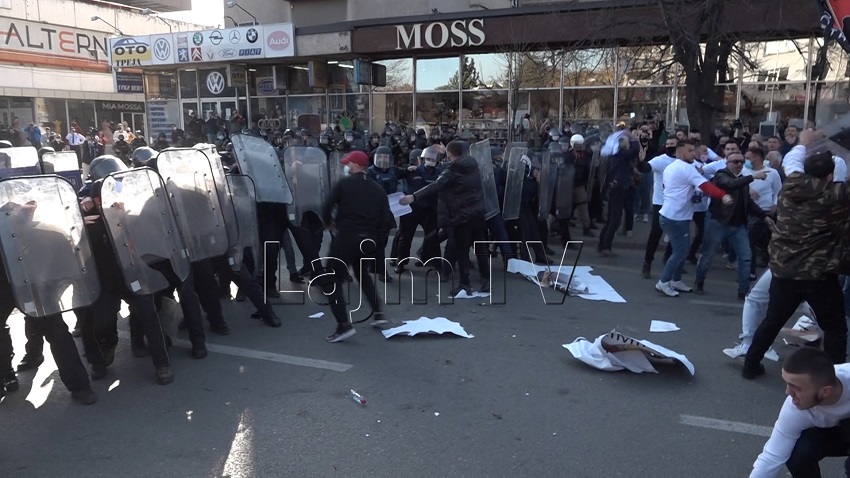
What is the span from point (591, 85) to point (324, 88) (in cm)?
952

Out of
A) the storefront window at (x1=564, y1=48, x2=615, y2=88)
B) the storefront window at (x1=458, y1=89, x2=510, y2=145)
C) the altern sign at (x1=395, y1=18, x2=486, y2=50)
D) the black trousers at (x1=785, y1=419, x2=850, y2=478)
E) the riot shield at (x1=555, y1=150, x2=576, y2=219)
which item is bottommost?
the black trousers at (x1=785, y1=419, x2=850, y2=478)

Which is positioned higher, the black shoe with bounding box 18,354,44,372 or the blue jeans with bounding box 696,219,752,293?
the blue jeans with bounding box 696,219,752,293

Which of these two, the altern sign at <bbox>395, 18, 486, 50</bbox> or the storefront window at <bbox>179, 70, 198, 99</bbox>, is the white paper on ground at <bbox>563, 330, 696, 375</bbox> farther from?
the storefront window at <bbox>179, 70, 198, 99</bbox>

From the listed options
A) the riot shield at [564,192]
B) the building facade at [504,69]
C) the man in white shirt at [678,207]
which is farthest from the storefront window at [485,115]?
the man in white shirt at [678,207]

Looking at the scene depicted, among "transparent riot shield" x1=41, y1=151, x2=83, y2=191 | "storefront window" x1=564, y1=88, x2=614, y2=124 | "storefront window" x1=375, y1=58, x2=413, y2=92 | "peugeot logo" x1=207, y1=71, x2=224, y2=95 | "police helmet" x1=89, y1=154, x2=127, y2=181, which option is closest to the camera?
"police helmet" x1=89, y1=154, x2=127, y2=181

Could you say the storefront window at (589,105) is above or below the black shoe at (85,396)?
above

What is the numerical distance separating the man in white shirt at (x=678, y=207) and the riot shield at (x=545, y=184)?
210 cm

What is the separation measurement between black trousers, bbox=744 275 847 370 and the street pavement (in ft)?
1.52

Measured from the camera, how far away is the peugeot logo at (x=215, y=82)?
1019 inches

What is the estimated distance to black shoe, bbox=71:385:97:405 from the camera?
15.3 ft

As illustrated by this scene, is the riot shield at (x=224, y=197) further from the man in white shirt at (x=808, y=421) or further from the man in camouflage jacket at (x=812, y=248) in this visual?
the man in white shirt at (x=808, y=421)

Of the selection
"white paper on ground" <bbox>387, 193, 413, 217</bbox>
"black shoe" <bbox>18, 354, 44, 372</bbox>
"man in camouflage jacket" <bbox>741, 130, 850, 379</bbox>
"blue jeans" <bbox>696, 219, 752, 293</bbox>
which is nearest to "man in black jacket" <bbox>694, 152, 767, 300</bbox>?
"blue jeans" <bbox>696, 219, 752, 293</bbox>

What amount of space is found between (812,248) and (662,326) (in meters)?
2.01

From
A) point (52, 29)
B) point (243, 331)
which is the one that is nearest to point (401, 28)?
point (243, 331)
